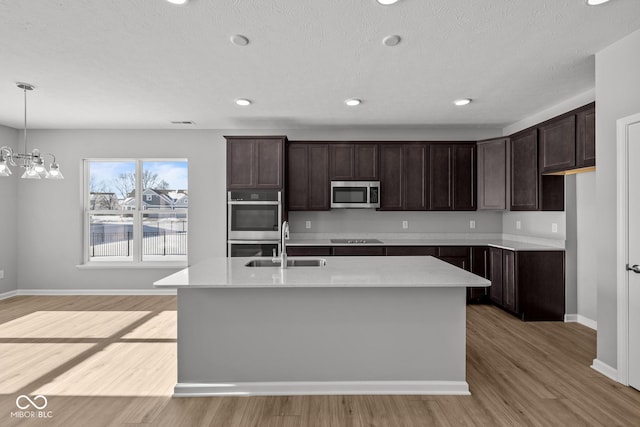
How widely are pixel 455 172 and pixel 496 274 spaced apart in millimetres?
1510

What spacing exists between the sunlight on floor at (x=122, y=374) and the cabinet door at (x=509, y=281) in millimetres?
3676

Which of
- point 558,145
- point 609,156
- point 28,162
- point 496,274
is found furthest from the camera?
point 496,274

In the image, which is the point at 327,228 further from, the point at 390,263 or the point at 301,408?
the point at 301,408

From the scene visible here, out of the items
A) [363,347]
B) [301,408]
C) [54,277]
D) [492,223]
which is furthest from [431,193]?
[54,277]

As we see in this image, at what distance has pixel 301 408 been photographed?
2242mm

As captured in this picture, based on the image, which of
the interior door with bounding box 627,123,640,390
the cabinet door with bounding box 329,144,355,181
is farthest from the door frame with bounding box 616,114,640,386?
the cabinet door with bounding box 329,144,355,181

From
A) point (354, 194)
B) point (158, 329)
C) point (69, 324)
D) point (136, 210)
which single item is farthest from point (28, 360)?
point (354, 194)

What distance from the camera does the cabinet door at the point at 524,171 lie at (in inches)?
161

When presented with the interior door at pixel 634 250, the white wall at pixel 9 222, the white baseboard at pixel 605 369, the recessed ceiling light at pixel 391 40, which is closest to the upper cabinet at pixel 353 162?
the recessed ceiling light at pixel 391 40

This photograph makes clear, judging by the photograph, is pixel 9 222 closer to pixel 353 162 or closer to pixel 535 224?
pixel 353 162

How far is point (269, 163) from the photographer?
477 centimetres

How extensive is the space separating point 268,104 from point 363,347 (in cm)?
293

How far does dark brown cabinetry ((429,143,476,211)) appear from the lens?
16.4ft

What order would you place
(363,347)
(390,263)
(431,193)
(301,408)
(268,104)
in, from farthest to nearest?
(431,193)
(268,104)
(390,263)
(363,347)
(301,408)
